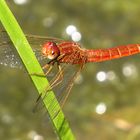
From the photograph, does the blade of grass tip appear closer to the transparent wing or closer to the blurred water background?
the transparent wing

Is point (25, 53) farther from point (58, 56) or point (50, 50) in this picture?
point (58, 56)

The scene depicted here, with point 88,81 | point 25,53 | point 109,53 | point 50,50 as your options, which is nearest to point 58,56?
point 50,50

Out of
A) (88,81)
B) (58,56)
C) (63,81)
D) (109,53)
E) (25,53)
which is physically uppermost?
(88,81)

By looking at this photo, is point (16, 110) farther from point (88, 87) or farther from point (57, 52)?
point (57, 52)

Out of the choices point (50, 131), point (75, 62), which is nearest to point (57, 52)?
point (75, 62)

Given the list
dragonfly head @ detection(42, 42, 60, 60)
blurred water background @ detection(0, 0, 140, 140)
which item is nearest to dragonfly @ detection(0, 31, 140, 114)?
dragonfly head @ detection(42, 42, 60, 60)
